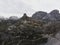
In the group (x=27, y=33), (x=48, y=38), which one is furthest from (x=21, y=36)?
(x=48, y=38)

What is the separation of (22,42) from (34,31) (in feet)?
19.3

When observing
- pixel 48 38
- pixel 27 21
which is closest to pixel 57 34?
pixel 48 38

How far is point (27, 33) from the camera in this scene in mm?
31266

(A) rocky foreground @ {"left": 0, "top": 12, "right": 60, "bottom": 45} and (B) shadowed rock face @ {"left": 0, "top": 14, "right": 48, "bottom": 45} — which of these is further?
(B) shadowed rock face @ {"left": 0, "top": 14, "right": 48, "bottom": 45}

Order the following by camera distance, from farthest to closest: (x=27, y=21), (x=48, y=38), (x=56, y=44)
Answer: (x=27, y=21)
(x=48, y=38)
(x=56, y=44)

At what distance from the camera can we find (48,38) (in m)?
25.7

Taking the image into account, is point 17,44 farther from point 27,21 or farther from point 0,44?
point 27,21

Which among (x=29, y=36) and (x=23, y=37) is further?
(x=29, y=36)

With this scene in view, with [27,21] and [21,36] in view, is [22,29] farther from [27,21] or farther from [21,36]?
[27,21]

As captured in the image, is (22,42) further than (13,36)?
No

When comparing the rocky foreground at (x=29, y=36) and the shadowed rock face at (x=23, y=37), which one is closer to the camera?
the rocky foreground at (x=29, y=36)

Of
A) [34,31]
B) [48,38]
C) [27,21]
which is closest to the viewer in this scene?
[48,38]

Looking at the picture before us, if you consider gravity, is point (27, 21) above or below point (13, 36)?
above

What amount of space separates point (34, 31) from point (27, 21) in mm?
7044
